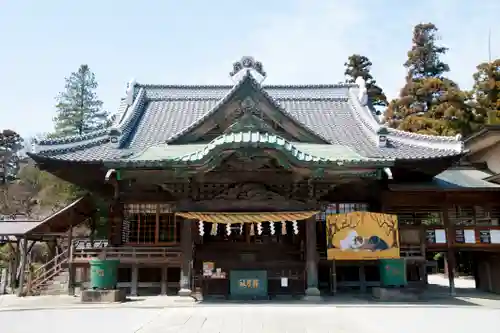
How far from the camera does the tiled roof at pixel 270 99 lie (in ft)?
53.0

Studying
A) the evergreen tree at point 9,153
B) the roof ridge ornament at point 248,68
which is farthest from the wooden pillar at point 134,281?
the evergreen tree at point 9,153

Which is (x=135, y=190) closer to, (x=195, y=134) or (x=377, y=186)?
(x=195, y=134)

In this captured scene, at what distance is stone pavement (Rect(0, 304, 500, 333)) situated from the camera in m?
8.98

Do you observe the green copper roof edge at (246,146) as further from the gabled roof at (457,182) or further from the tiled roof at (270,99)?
the gabled roof at (457,182)

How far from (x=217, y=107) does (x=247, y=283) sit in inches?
258

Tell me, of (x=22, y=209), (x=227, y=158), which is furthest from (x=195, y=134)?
(x=22, y=209)

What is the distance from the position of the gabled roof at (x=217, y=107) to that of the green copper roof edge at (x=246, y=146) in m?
2.19

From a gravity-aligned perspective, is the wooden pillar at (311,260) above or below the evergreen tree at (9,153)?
below

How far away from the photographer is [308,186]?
48.4ft

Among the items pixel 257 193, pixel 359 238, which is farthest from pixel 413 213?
pixel 257 193

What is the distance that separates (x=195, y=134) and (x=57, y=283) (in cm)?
843

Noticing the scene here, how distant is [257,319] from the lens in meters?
10.0

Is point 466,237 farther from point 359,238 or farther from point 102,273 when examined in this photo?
point 102,273

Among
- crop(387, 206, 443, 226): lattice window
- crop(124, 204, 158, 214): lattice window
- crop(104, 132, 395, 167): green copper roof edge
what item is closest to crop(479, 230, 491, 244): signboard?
crop(387, 206, 443, 226): lattice window
